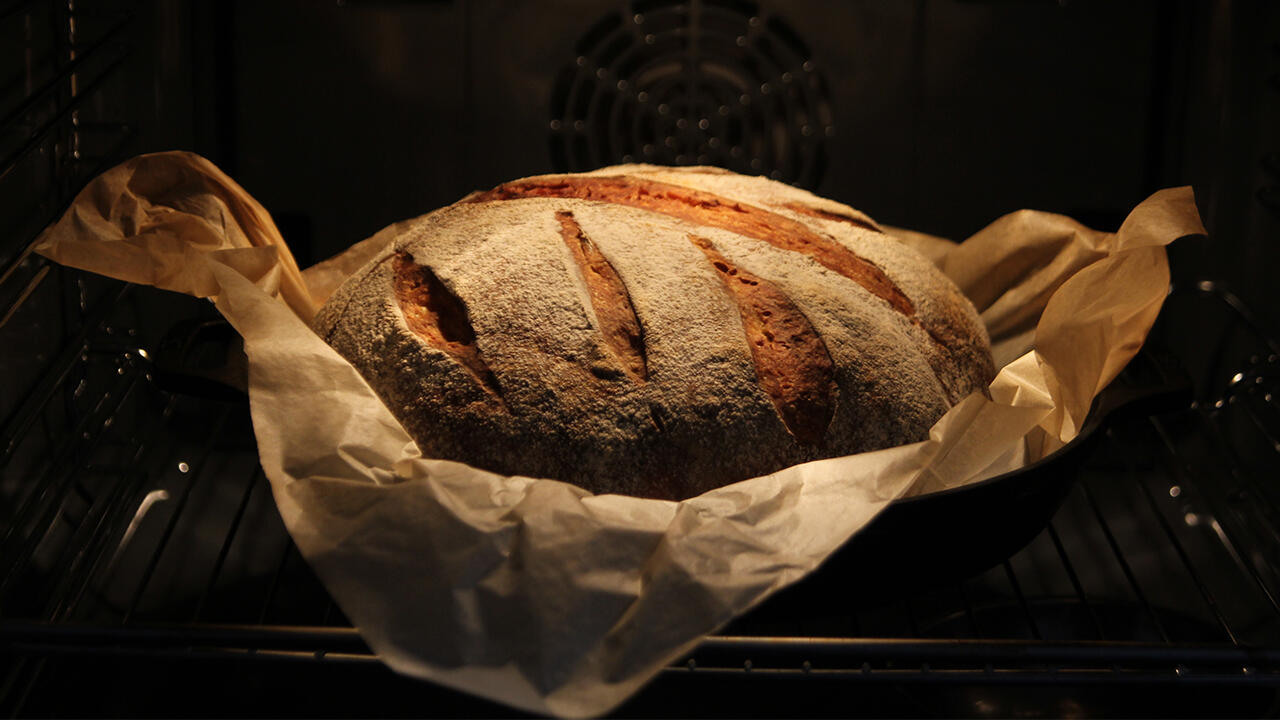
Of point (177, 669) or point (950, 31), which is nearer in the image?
point (177, 669)

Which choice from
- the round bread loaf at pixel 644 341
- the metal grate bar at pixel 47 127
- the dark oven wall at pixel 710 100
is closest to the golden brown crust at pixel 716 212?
the round bread loaf at pixel 644 341

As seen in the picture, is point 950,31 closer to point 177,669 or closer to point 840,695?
point 840,695

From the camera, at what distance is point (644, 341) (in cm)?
83

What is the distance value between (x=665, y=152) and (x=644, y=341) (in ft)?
1.62

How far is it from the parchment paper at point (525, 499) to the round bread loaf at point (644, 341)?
6 cm

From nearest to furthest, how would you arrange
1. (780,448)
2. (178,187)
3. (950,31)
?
(780,448) → (178,187) → (950,31)

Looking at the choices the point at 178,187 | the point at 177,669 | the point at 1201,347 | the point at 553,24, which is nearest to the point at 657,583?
the point at 177,669

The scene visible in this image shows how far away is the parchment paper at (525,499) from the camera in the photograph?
24.0 inches

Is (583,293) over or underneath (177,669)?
over

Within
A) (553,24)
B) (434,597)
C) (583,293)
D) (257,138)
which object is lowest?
(434,597)

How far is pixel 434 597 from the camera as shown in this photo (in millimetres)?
625

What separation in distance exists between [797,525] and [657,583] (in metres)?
0.11

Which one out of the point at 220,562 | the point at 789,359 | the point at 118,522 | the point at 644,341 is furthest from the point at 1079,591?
the point at 118,522

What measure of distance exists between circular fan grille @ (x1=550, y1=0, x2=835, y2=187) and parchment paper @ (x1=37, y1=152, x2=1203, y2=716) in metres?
0.42
